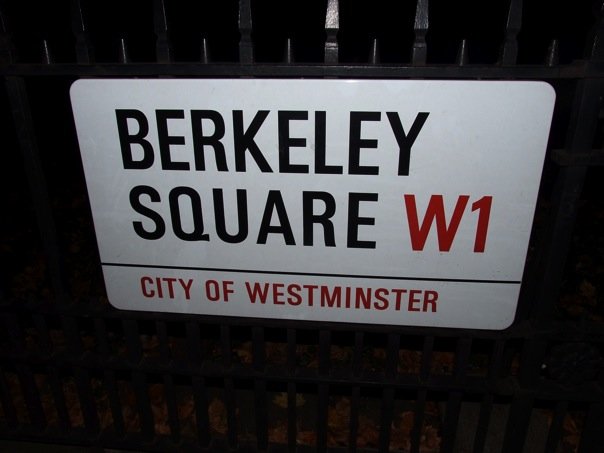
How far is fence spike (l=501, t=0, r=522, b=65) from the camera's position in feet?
5.71

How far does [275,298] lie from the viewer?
2256mm

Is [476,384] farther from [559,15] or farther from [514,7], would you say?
[559,15]

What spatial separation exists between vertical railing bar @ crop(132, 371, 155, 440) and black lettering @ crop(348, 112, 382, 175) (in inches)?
63.7

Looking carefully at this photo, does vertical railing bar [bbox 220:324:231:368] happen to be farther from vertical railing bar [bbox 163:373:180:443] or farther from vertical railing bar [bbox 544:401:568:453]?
vertical railing bar [bbox 544:401:568:453]

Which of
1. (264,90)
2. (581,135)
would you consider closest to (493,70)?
(581,135)

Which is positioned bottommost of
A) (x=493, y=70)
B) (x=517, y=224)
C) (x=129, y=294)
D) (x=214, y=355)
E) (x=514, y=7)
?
(x=214, y=355)

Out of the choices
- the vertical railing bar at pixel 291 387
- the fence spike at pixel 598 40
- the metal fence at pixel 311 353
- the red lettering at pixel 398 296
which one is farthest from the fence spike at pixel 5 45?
the fence spike at pixel 598 40

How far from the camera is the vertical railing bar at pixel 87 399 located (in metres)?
2.65

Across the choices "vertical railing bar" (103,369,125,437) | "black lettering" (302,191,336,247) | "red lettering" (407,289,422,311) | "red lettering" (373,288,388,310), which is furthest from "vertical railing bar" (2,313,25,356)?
"red lettering" (407,289,422,311)

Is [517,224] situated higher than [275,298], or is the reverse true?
[517,224]

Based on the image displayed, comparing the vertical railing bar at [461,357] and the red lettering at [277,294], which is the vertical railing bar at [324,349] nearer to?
the red lettering at [277,294]

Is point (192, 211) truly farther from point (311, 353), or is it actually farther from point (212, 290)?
point (311, 353)

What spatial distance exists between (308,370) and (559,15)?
12.7 m

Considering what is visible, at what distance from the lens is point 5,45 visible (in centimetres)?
196
